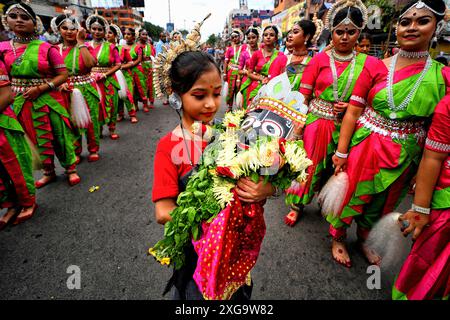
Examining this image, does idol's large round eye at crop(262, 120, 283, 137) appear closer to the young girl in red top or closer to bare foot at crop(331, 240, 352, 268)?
the young girl in red top

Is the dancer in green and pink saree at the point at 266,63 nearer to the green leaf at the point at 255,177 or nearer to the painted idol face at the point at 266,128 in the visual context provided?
the painted idol face at the point at 266,128

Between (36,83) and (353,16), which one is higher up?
(353,16)

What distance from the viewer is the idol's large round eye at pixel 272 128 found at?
3.25 feet

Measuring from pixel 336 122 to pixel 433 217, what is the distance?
1215mm

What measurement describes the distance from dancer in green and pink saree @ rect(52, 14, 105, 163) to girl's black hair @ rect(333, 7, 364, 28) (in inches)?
142

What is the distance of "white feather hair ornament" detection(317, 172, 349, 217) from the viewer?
2281 mm

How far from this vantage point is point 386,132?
2.04 metres

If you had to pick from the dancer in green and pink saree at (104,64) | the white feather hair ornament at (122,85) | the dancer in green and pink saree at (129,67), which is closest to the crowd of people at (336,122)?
the dancer in green and pink saree at (104,64)

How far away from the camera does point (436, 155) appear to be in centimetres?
160

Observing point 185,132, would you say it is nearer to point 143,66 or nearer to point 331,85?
point 331,85

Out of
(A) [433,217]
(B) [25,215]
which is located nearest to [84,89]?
(B) [25,215]

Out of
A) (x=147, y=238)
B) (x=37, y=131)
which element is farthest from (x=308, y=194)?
(x=37, y=131)
